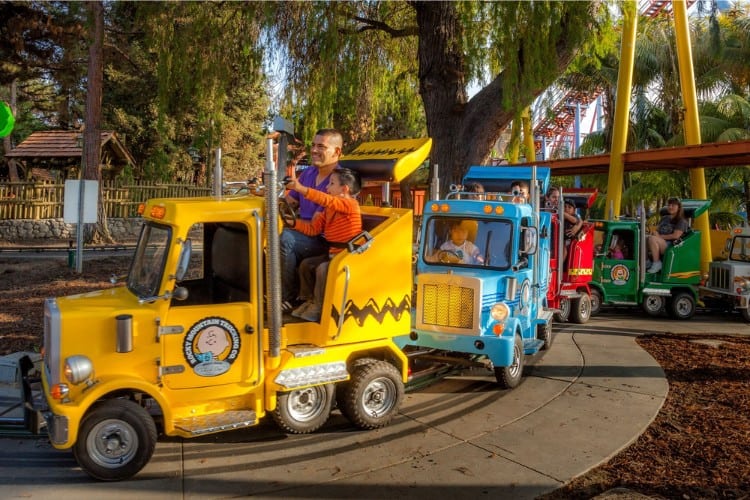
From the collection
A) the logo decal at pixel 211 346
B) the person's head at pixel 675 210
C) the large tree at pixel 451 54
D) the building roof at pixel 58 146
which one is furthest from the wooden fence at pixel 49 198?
the logo decal at pixel 211 346

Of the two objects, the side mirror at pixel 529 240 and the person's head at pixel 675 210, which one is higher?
the person's head at pixel 675 210

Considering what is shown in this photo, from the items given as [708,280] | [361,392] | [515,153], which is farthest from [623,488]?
[708,280]

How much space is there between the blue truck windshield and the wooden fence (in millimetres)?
16151

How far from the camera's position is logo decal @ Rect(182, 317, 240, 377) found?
5.32 m

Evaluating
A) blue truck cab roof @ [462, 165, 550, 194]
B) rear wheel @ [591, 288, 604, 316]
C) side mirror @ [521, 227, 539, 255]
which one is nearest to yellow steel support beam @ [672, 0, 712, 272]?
rear wheel @ [591, 288, 604, 316]

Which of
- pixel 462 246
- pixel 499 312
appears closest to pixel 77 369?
pixel 499 312

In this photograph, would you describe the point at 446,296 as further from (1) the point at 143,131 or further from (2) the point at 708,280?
(1) the point at 143,131

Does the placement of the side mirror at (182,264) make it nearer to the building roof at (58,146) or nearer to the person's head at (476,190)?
the person's head at (476,190)

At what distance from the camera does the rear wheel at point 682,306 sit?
14.2 metres

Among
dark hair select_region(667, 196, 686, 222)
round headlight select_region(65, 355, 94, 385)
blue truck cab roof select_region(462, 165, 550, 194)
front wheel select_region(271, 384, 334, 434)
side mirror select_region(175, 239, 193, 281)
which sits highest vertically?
blue truck cab roof select_region(462, 165, 550, 194)

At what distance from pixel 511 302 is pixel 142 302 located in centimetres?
450

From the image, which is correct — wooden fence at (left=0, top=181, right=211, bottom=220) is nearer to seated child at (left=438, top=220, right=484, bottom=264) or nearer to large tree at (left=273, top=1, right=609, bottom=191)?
large tree at (left=273, top=1, right=609, bottom=191)

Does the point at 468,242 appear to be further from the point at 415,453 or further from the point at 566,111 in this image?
the point at 566,111

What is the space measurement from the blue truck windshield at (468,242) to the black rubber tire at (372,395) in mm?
2276
